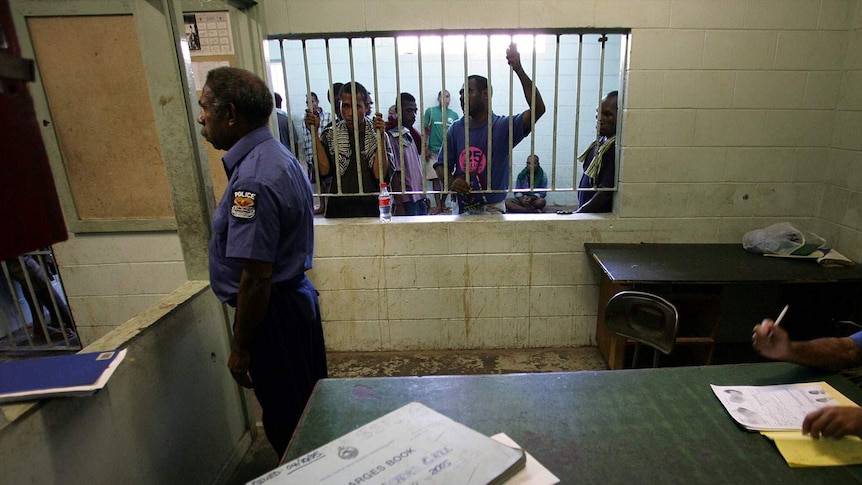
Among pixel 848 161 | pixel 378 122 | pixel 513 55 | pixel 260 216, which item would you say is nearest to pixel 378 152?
pixel 378 122

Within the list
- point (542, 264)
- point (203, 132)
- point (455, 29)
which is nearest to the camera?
point (203, 132)

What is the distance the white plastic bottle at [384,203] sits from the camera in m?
2.70

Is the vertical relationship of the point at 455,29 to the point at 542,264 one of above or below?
above

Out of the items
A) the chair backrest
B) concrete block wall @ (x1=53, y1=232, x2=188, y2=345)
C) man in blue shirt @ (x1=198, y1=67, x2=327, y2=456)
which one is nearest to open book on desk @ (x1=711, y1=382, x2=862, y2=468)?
the chair backrest

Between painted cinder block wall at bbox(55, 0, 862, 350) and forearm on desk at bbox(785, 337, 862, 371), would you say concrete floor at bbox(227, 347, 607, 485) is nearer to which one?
painted cinder block wall at bbox(55, 0, 862, 350)

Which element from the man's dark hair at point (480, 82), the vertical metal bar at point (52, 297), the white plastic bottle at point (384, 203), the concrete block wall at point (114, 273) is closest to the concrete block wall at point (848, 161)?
the man's dark hair at point (480, 82)

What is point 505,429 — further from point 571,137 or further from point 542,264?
point 571,137

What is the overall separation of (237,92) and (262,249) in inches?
21.6

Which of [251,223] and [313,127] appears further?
[313,127]

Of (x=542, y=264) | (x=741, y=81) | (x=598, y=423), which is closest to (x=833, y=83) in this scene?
(x=741, y=81)

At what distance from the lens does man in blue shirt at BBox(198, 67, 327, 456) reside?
144 centimetres

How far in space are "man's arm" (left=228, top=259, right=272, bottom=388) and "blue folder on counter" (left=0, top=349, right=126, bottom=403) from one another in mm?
358

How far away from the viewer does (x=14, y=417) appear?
0.98 m

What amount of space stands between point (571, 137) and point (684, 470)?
5.13 metres
